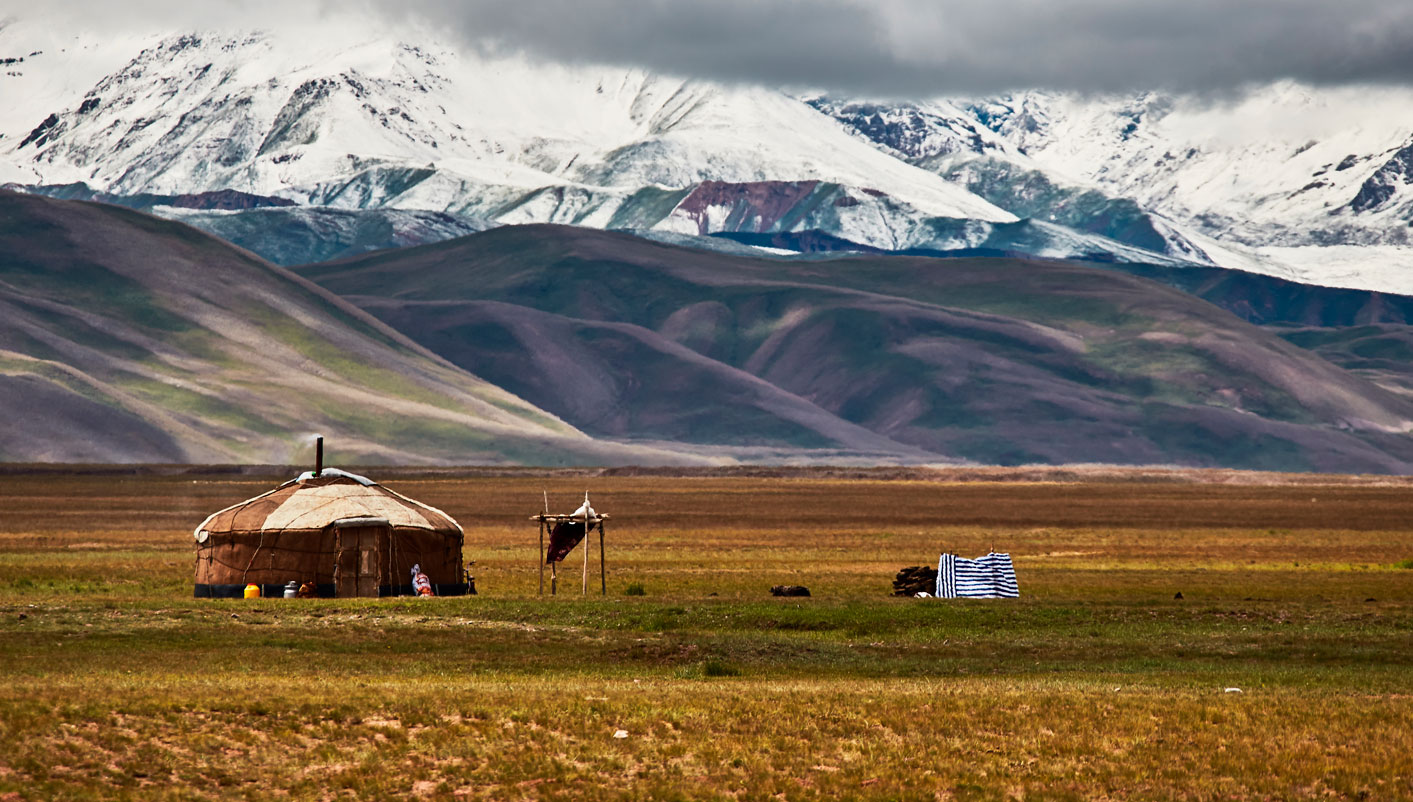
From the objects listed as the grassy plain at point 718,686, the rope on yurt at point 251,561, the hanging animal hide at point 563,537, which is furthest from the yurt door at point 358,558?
the hanging animal hide at point 563,537

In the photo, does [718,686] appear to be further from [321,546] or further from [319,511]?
[319,511]

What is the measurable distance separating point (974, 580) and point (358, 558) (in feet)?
55.1

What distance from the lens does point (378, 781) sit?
76.0 feet

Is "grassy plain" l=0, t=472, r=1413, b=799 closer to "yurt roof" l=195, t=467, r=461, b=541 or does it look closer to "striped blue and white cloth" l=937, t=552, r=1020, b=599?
"striped blue and white cloth" l=937, t=552, r=1020, b=599

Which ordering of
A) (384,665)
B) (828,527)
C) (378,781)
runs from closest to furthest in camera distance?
1. (378,781)
2. (384,665)
3. (828,527)

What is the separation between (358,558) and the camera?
50.2 m

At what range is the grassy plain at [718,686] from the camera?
23.6 m

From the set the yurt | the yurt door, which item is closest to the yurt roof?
the yurt

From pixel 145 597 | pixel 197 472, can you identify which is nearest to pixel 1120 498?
pixel 197 472

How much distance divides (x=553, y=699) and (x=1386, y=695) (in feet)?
44.4

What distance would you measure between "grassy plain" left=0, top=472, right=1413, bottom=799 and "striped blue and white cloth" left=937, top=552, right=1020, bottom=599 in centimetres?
118

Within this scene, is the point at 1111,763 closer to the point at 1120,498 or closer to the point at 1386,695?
the point at 1386,695

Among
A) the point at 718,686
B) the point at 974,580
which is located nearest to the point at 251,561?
the point at 974,580

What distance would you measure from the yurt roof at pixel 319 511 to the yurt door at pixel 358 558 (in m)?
0.37
